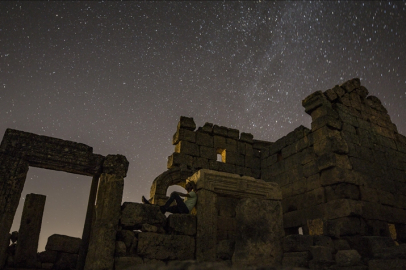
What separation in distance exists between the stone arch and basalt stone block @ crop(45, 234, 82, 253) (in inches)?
159

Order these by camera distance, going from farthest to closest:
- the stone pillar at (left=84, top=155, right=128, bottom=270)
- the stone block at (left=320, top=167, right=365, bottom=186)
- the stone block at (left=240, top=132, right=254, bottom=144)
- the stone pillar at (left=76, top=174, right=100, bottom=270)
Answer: the stone block at (left=240, top=132, right=254, bottom=144)
the stone block at (left=320, top=167, right=365, bottom=186)
the stone pillar at (left=76, top=174, right=100, bottom=270)
the stone pillar at (left=84, top=155, right=128, bottom=270)

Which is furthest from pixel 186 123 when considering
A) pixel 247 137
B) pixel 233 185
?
pixel 233 185

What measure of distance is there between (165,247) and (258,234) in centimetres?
178

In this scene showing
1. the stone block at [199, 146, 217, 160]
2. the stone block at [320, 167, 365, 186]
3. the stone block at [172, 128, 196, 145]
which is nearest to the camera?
the stone block at [320, 167, 365, 186]

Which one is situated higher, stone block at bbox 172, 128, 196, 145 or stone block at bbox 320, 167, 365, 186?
stone block at bbox 172, 128, 196, 145

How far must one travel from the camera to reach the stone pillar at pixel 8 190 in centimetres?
540

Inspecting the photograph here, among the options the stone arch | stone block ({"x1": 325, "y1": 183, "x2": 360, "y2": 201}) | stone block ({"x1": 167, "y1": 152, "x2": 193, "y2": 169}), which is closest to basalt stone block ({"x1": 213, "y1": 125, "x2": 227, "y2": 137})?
stone block ({"x1": 167, "y1": 152, "x2": 193, "y2": 169})

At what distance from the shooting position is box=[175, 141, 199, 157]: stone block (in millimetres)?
11664

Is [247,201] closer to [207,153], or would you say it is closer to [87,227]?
[87,227]

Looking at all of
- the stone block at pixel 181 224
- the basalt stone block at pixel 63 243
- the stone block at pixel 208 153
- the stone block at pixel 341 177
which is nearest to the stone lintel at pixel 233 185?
the stone block at pixel 181 224

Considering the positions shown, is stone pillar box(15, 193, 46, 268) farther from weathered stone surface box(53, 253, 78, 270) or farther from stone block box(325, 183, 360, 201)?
stone block box(325, 183, 360, 201)

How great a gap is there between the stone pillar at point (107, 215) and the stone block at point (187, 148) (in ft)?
18.0

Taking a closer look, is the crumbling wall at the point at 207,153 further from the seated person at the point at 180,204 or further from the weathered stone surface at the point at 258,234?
the weathered stone surface at the point at 258,234

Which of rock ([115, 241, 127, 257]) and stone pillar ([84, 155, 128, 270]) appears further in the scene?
rock ([115, 241, 127, 257])
